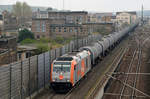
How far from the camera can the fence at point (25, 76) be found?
15852mm

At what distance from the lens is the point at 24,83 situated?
60.3 ft

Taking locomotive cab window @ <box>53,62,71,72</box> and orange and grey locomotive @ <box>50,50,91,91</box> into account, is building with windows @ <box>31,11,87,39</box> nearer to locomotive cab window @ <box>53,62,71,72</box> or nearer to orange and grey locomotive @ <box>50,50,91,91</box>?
orange and grey locomotive @ <box>50,50,91,91</box>

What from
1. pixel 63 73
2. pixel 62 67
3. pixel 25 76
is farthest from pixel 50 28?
pixel 25 76

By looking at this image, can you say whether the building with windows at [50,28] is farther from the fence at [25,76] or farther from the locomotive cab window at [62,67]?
the locomotive cab window at [62,67]

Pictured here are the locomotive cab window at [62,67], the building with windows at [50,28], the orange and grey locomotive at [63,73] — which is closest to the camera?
the orange and grey locomotive at [63,73]

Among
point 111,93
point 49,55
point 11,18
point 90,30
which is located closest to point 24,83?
point 49,55

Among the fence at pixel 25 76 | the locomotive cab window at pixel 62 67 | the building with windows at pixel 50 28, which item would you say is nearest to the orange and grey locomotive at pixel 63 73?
the locomotive cab window at pixel 62 67

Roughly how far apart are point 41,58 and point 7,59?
740 cm

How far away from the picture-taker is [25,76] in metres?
18.5

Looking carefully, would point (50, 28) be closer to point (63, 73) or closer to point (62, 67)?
point (62, 67)

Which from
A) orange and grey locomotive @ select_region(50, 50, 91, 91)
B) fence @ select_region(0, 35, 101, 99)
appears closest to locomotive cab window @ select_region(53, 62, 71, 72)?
orange and grey locomotive @ select_region(50, 50, 91, 91)

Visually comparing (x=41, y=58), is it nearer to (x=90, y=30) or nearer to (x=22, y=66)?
(x=22, y=66)

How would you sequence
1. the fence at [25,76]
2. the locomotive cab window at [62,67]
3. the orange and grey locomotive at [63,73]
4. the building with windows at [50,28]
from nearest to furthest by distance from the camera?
the fence at [25,76]
the orange and grey locomotive at [63,73]
the locomotive cab window at [62,67]
the building with windows at [50,28]

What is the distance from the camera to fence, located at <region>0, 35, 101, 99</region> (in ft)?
52.0
